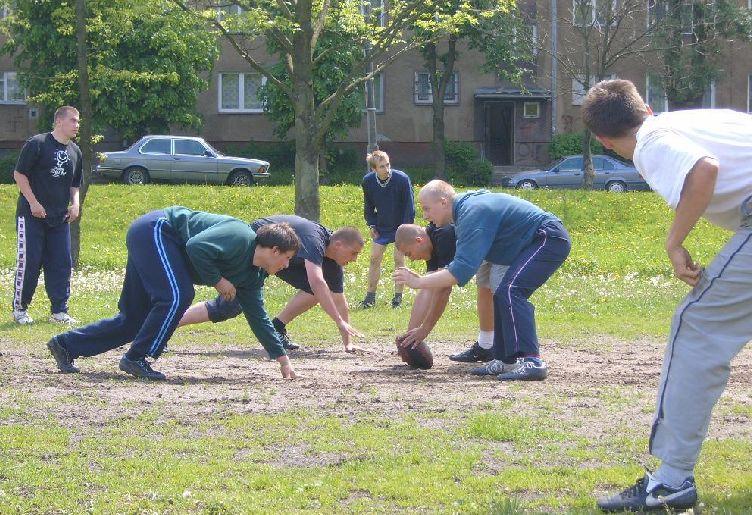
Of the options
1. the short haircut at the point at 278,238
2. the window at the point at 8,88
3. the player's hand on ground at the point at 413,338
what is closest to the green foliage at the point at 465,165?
the window at the point at 8,88

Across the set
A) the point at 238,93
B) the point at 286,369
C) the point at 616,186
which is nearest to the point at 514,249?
the point at 286,369

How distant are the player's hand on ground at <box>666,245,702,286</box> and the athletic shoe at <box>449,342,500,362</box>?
5230mm

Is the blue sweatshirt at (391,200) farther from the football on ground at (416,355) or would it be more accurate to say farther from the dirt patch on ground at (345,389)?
the football on ground at (416,355)

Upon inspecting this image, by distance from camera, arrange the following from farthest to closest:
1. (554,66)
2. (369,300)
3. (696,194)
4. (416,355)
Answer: (554,66), (369,300), (416,355), (696,194)

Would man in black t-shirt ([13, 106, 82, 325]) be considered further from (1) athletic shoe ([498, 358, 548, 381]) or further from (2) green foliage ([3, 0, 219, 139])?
(2) green foliage ([3, 0, 219, 139])

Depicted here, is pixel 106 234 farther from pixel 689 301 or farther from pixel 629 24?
pixel 629 24

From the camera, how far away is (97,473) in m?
5.66

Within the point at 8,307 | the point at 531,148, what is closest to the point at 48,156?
the point at 8,307

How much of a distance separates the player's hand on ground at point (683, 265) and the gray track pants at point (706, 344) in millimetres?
40

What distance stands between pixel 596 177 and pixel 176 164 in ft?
47.6

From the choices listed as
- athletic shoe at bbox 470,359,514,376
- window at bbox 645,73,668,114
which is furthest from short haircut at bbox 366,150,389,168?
window at bbox 645,73,668,114

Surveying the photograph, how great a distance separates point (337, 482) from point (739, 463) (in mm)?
2175

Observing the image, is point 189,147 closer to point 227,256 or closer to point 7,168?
point 7,168

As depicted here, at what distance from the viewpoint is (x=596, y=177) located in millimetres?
38625
